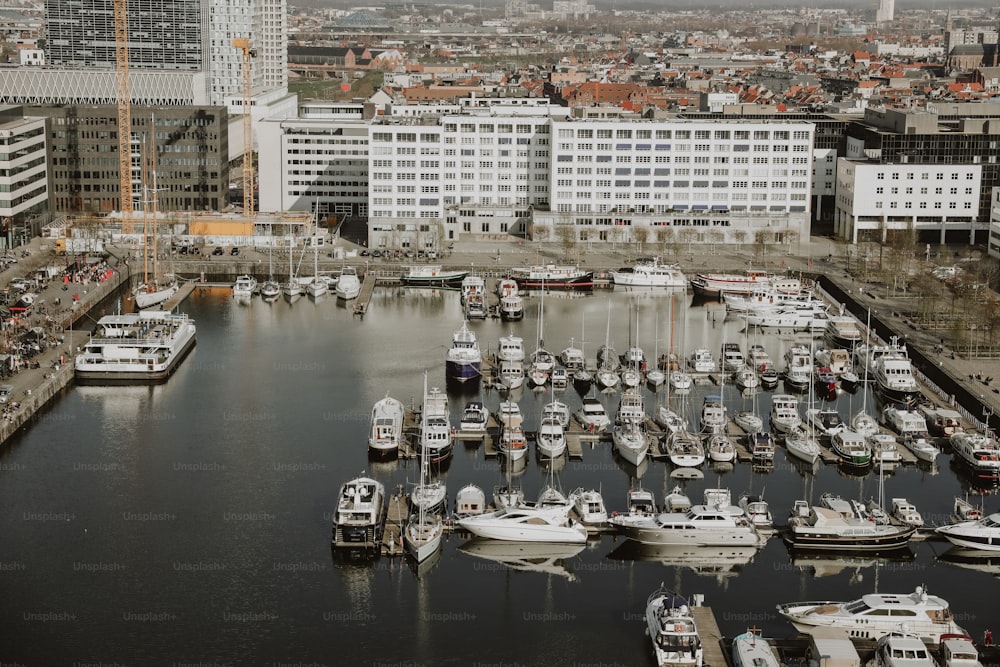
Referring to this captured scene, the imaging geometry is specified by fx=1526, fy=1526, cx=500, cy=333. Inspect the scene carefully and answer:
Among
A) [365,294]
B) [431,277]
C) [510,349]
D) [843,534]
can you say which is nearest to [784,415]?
[843,534]

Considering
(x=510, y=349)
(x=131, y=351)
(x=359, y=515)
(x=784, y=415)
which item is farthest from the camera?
(x=510, y=349)

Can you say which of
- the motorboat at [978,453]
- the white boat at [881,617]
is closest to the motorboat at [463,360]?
the motorboat at [978,453]

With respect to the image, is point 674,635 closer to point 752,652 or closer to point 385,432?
point 752,652

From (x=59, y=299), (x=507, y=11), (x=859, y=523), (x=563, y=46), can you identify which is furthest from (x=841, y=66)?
(x=507, y=11)

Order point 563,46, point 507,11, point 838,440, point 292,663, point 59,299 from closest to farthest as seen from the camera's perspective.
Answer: point 292,663 → point 838,440 → point 59,299 → point 563,46 → point 507,11

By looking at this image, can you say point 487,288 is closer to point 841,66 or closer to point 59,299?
point 59,299

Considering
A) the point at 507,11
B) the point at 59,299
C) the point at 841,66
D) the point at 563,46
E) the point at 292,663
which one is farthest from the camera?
the point at 507,11

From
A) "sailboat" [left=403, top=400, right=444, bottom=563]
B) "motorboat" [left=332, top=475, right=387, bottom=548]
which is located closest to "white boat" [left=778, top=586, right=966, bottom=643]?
"sailboat" [left=403, top=400, right=444, bottom=563]
